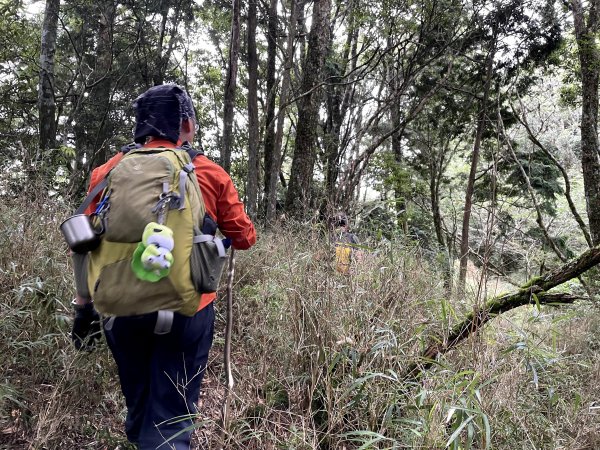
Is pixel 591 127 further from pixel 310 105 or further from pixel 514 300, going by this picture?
pixel 514 300

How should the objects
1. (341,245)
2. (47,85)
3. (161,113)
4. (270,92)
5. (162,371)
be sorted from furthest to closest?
(270,92), (47,85), (341,245), (161,113), (162,371)

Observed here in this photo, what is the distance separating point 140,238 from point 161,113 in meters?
0.65

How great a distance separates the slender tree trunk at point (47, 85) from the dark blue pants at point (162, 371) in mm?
5355

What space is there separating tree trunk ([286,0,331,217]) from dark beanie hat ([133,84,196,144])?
196 inches

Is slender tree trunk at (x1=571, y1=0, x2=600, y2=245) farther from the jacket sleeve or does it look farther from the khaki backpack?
the khaki backpack

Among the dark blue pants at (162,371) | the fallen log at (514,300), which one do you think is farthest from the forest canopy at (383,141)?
the dark blue pants at (162,371)

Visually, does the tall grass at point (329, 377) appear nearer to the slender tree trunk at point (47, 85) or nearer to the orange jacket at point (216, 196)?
the orange jacket at point (216, 196)

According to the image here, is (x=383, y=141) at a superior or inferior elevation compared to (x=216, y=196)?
superior

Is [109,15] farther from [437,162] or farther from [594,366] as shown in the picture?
[594,366]

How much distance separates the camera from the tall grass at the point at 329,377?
1.88 metres

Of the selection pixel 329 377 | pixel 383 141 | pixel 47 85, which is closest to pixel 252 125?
pixel 383 141

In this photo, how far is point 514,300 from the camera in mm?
2303

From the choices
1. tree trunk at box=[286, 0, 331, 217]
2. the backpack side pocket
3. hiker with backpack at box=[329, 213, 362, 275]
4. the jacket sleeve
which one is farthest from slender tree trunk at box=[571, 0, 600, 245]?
the backpack side pocket

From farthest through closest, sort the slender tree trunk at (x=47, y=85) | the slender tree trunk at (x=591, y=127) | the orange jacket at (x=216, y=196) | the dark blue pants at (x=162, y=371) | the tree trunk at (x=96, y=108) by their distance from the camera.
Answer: the tree trunk at (x=96, y=108) → the slender tree trunk at (x=591, y=127) → the slender tree trunk at (x=47, y=85) → the orange jacket at (x=216, y=196) → the dark blue pants at (x=162, y=371)
